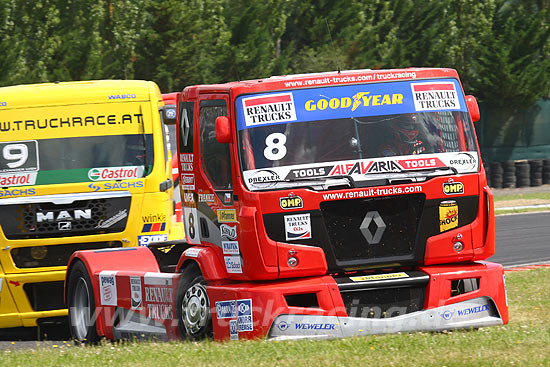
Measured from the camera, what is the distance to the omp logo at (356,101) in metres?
8.46

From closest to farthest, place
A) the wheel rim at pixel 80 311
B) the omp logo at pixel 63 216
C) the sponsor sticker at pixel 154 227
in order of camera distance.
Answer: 1. the wheel rim at pixel 80 311
2. the omp logo at pixel 63 216
3. the sponsor sticker at pixel 154 227

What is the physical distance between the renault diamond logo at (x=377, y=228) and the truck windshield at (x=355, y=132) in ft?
1.06

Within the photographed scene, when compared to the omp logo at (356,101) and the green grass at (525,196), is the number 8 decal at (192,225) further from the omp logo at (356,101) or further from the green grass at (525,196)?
the green grass at (525,196)

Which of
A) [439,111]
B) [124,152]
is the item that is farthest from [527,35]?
[439,111]

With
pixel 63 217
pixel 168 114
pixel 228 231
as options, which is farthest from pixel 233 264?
pixel 63 217

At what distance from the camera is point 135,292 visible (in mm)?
10062

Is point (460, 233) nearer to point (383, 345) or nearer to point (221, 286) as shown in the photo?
point (383, 345)

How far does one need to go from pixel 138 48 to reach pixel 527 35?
1348 centimetres

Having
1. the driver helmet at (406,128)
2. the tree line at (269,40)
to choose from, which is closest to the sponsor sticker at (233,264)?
the driver helmet at (406,128)

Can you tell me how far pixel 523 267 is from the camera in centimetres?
1568

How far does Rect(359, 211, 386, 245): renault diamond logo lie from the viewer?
27.7ft

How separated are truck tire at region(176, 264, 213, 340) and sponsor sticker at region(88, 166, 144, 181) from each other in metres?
3.15

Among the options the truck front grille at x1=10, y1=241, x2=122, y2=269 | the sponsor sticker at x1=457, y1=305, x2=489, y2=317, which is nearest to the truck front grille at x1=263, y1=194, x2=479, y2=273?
the sponsor sticker at x1=457, y1=305, x2=489, y2=317

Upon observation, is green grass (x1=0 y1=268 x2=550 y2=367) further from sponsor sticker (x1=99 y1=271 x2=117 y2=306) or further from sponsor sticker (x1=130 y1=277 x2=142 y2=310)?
sponsor sticker (x1=99 y1=271 x2=117 y2=306)
